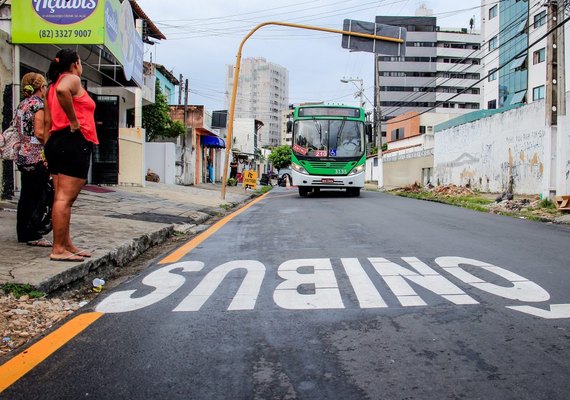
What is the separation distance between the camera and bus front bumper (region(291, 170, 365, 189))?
18.1 metres

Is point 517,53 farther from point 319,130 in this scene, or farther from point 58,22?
point 58,22

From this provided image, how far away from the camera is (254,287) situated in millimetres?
4195

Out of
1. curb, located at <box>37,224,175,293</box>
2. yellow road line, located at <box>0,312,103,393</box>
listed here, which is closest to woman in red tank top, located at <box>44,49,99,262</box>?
curb, located at <box>37,224,175,293</box>

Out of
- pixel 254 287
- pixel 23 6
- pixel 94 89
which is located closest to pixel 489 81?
pixel 94 89

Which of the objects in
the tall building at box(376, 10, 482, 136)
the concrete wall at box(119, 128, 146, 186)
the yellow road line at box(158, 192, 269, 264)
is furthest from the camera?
the tall building at box(376, 10, 482, 136)

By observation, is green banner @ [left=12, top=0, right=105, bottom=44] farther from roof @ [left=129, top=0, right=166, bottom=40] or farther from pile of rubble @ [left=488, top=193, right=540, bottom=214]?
roof @ [left=129, top=0, right=166, bottom=40]

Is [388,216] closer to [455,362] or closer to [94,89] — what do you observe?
[455,362]

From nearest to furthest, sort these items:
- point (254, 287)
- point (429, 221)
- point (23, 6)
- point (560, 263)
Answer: point (254, 287), point (560, 263), point (429, 221), point (23, 6)

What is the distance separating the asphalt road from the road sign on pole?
1067cm

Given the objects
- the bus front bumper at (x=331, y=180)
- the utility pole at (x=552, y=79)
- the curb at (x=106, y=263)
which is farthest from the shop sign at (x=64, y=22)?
the utility pole at (x=552, y=79)

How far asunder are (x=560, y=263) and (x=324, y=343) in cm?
352

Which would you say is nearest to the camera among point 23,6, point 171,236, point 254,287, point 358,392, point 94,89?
point 358,392

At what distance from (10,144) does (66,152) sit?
3.51 feet

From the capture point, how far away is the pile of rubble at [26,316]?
308cm
